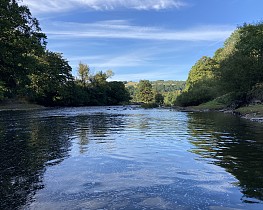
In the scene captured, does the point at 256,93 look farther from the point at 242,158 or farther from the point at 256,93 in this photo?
the point at 242,158

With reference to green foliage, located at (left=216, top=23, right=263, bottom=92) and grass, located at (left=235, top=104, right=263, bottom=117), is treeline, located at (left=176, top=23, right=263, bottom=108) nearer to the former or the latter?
green foliage, located at (left=216, top=23, right=263, bottom=92)

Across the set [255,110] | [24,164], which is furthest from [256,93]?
[24,164]

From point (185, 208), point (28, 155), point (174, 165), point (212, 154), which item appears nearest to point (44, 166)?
point (28, 155)

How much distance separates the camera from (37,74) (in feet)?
112

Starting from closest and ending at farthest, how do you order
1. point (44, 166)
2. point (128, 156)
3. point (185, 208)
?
point (185, 208) < point (44, 166) < point (128, 156)

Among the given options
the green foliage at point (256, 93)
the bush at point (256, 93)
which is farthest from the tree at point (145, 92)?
the green foliage at point (256, 93)

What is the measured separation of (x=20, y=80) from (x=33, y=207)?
2541cm

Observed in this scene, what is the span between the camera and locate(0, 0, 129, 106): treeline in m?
28.7

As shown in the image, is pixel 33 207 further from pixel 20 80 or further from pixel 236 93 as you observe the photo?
pixel 236 93

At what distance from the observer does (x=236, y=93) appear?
175ft

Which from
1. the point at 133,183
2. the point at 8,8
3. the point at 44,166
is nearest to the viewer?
the point at 133,183

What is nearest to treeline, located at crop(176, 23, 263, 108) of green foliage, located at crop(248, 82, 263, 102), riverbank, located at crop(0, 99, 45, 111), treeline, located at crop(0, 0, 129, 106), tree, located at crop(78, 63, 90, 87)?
green foliage, located at crop(248, 82, 263, 102)

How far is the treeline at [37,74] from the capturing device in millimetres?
28656

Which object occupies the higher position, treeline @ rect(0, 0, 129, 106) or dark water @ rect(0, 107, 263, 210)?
treeline @ rect(0, 0, 129, 106)
